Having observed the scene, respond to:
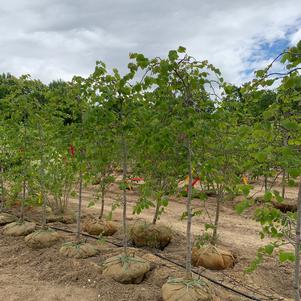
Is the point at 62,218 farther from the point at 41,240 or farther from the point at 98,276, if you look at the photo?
the point at 98,276

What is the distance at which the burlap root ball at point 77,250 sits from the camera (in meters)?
4.98

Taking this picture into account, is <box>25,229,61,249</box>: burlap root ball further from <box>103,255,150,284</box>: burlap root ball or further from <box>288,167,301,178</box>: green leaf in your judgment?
<box>288,167,301,178</box>: green leaf

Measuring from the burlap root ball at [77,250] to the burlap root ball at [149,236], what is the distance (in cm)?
81

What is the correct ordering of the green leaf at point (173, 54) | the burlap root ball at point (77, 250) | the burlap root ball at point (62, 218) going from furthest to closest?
the burlap root ball at point (62, 218) < the burlap root ball at point (77, 250) < the green leaf at point (173, 54)

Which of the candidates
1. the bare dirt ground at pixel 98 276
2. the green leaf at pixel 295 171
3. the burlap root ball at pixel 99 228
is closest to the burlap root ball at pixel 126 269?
the bare dirt ground at pixel 98 276

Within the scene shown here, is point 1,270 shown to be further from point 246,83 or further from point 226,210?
point 226,210

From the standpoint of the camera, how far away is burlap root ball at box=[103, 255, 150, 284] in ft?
13.8

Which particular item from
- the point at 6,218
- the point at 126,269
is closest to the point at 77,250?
the point at 126,269

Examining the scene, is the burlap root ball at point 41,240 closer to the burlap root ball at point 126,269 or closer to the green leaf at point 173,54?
the burlap root ball at point 126,269

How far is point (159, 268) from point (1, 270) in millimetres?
2317

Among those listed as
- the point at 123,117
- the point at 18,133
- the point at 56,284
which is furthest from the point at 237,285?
the point at 18,133

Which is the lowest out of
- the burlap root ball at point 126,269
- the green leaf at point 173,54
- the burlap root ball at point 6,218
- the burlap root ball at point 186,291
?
the burlap root ball at point 6,218

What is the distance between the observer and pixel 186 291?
3498mm

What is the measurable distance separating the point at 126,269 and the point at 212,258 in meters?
1.38
